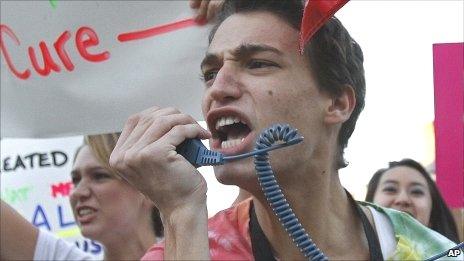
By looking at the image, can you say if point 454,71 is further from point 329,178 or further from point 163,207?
point 163,207

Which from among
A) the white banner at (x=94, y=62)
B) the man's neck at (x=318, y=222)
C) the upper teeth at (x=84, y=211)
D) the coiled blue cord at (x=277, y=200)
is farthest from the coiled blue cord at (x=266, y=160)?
the upper teeth at (x=84, y=211)

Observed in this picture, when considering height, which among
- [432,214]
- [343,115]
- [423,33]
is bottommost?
[432,214]

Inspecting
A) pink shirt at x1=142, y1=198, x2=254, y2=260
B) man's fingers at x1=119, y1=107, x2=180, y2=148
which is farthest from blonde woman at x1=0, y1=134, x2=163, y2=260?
man's fingers at x1=119, y1=107, x2=180, y2=148

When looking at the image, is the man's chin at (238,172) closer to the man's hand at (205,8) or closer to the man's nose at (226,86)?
the man's nose at (226,86)

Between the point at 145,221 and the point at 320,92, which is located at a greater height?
the point at 320,92

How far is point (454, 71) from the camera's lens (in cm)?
250

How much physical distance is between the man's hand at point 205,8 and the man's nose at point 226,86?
44 cm

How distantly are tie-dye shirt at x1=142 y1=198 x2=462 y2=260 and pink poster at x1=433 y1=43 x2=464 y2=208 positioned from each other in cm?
14

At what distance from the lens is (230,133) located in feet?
7.73

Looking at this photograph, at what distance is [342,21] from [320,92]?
22 centimetres

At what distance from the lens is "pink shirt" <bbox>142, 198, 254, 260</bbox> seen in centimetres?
240

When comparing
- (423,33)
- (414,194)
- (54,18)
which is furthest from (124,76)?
(414,194)

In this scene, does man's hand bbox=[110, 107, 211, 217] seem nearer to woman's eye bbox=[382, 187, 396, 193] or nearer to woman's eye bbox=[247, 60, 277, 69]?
woman's eye bbox=[247, 60, 277, 69]

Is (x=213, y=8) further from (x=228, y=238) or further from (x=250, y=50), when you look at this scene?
(x=228, y=238)
